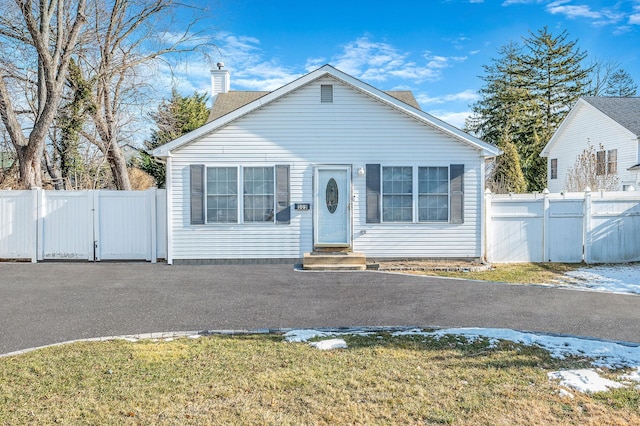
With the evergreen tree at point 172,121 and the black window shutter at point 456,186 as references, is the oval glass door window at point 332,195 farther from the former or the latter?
the evergreen tree at point 172,121

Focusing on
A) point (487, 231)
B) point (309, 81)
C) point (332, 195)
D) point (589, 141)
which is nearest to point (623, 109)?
point (589, 141)

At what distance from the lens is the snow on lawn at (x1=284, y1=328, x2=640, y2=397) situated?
157 inches

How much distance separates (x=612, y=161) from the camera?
2134 centimetres

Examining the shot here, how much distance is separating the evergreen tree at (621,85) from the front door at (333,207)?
32464 mm

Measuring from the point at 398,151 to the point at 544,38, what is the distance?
28523 mm

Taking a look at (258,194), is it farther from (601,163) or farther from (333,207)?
(601,163)

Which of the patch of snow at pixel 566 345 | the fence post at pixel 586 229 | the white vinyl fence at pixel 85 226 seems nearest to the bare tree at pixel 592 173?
the fence post at pixel 586 229

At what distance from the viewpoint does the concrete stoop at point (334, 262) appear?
1115cm

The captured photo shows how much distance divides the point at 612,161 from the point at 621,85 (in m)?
18.4

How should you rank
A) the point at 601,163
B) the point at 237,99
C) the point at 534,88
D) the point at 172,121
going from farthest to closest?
1. the point at 534,88
2. the point at 172,121
3. the point at 601,163
4. the point at 237,99

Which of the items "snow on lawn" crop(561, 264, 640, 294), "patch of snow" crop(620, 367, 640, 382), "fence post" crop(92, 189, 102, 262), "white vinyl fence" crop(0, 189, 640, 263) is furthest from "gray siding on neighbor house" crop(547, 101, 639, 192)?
"fence post" crop(92, 189, 102, 262)

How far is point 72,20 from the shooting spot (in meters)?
17.0

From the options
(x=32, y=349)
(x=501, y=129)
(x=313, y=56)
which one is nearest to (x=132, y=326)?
(x=32, y=349)

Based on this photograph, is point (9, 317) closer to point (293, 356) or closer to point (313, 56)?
point (293, 356)
